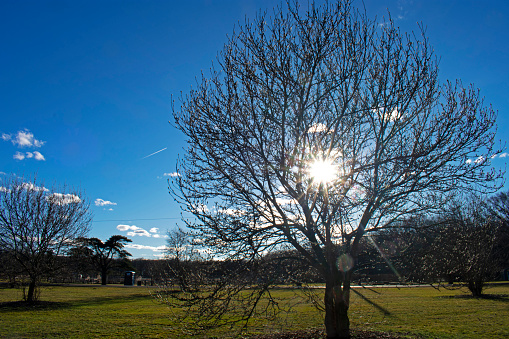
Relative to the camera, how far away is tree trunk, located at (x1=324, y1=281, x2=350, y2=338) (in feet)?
21.8

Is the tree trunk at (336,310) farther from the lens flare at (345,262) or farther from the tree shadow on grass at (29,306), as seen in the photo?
the tree shadow on grass at (29,306)

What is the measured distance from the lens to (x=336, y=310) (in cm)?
671

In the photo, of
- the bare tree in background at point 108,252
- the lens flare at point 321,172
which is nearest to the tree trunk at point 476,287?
the lens flare at point 321,172

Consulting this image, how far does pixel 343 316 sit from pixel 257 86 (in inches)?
198

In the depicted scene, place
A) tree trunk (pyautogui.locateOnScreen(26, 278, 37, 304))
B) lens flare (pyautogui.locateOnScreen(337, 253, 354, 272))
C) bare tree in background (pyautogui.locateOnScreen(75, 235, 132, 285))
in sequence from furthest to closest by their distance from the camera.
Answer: bare tree in background (pyautogui.locateOnScreen(75, 235, 132, 285)) → tree trunk (pyautogui.locateOnScreen(26, 278, 37, 304)) → lens flare (pyautogui.locateOnScreen(337, 253, 354, 272))

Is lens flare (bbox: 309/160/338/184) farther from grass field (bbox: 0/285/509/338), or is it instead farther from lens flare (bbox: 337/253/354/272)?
grass field (bbox: 0/285/509/338)

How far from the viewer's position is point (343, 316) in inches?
265

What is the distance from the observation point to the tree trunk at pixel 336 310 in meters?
6.65

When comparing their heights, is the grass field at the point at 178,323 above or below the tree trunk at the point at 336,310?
below

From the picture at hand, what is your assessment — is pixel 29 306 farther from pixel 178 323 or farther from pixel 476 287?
pixel 476 287

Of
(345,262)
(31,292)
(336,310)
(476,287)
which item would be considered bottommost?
(476,287)

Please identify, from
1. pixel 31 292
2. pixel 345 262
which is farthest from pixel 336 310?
pixel 31 292

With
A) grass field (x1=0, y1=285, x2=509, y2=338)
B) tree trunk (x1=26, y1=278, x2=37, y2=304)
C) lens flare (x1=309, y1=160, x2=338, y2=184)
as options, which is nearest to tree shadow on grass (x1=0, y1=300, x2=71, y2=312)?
grass field (x1=0, y1=285, x2=509, y2=338)

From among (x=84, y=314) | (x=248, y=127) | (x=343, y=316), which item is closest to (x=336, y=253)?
(x=343, y=316)
